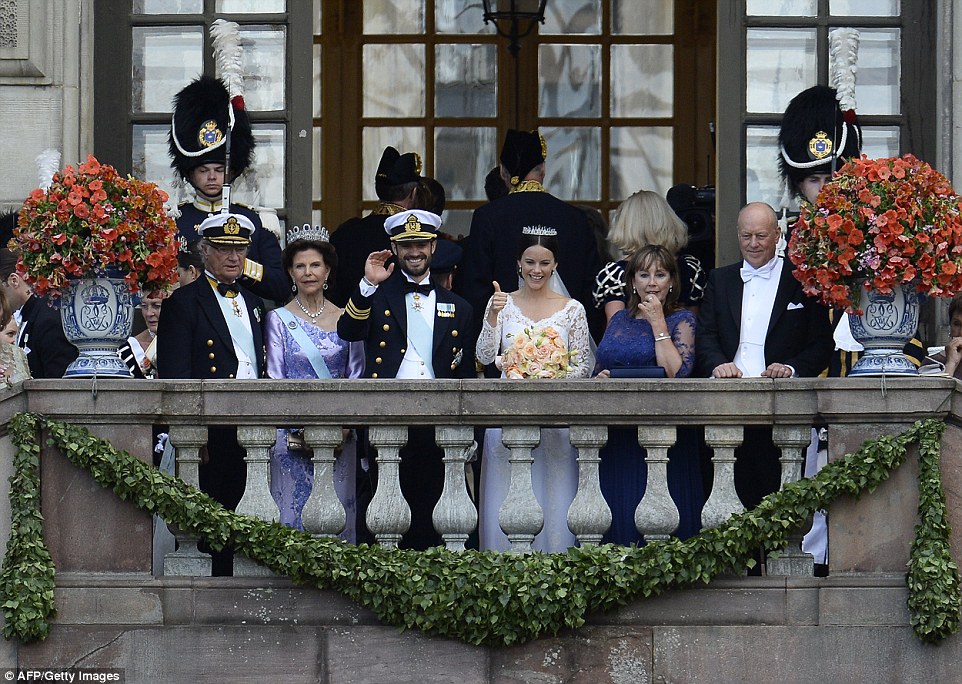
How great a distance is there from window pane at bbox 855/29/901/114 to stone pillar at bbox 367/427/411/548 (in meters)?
3.61

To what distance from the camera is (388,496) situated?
749cm

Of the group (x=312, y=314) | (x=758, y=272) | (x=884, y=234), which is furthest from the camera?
(x=312, y=314)

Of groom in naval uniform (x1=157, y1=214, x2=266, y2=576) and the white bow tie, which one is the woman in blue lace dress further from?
groom in naval uniform (x1=157, y1=214, x2=266, y2=576)

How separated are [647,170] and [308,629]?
639 centimetres

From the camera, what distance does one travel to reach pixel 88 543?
7543mm

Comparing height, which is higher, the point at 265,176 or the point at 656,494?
the point at 265,176

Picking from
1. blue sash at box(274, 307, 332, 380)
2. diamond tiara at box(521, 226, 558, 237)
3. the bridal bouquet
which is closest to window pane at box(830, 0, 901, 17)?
diamond tiara at box(521, 226, 558, 237)

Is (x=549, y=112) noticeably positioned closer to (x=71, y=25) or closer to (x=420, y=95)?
(x=420, y=95)

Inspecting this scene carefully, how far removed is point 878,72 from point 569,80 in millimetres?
3681

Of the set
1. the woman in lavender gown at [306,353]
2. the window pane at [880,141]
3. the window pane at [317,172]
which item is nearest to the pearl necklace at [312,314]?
the woman in lavender gown at [306,353]

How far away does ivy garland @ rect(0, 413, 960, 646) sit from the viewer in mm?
7293

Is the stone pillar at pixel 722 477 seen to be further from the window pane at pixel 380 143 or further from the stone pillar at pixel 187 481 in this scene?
the window pane at pixel 380 143

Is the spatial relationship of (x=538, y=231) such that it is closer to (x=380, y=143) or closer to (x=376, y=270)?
(x=376, y=270)

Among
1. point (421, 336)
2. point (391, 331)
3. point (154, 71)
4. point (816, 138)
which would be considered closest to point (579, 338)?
point (421, 336)
